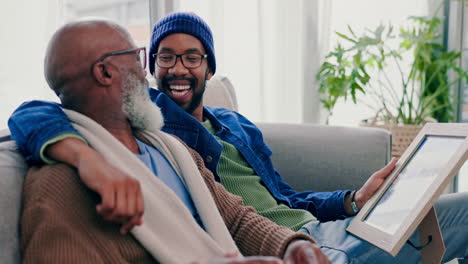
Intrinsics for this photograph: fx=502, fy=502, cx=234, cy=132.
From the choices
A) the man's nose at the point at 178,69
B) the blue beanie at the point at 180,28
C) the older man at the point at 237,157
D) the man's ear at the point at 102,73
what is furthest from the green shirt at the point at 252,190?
the man's ear at the point at 102,73

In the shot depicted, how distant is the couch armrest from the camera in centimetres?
181

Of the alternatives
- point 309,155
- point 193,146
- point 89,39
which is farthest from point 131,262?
point 309,155

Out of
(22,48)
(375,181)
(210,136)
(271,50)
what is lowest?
(375,181)

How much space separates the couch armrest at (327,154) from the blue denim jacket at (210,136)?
0.17 metres

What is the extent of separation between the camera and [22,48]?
1814mm

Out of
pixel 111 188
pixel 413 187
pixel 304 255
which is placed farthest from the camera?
pixel 413 187

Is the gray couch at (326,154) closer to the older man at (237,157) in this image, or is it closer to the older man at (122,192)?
the older man at (237,157)

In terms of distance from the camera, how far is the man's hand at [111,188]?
79 centimetres

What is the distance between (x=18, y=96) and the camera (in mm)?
1828

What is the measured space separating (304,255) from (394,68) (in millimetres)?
3023

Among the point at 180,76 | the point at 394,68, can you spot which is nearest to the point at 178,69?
the point at 180,76

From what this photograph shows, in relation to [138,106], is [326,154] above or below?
below

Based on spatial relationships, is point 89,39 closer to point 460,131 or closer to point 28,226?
point 28,226

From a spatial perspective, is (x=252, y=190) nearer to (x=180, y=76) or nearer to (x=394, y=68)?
(x=180, y=76)
